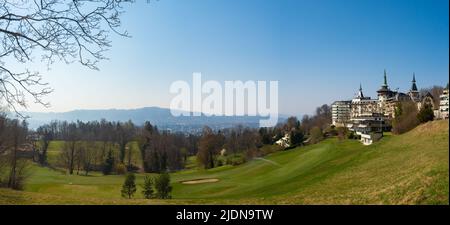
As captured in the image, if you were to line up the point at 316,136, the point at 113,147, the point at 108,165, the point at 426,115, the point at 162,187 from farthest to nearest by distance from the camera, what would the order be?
1. the point at 113,147
2. the point at 108,165
3. the point at 316,136
4. the point at 426,115
5. the point at 162,187

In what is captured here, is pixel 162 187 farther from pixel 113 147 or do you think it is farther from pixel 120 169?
pixel 113 147

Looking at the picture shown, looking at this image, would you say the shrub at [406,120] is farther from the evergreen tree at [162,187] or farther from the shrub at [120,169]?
the shrub at [120,169]

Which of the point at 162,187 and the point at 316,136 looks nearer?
the point at 162,187

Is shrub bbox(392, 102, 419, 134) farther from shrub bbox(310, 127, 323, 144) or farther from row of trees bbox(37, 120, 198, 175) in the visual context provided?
row of trees bbox(37, 120, 198, 175)

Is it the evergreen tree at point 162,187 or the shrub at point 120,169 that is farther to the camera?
the shrub at point 120,169

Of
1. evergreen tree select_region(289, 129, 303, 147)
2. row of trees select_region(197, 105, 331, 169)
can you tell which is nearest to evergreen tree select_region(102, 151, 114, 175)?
row of trees select_region(197, 105, 331, 169)

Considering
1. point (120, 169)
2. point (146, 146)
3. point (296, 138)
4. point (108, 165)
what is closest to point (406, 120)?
point (296, 138)

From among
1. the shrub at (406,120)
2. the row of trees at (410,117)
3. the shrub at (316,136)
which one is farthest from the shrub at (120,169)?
the row of trees at (410,117)

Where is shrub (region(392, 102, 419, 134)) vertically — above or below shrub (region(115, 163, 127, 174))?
above

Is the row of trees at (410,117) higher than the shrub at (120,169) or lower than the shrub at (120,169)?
higher

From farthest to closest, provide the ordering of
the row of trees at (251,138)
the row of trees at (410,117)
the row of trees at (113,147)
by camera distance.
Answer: the row of trees at (113,147)
the row of trees at (251,138)
the row of trees at (410,117)

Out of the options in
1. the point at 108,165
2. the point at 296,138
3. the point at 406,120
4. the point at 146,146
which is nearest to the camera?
the point at 406,120

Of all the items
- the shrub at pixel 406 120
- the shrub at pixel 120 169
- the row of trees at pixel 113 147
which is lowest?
the shrub at pixel 120 169
